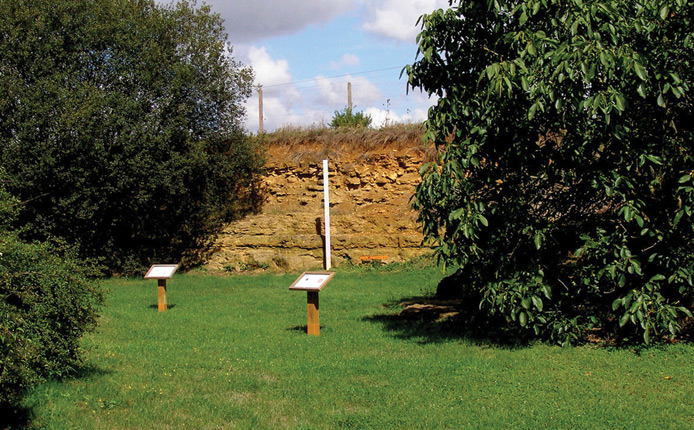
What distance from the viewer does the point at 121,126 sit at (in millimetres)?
17109

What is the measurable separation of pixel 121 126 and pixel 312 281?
9865 mm

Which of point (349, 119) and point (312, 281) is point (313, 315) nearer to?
point (312, 281)

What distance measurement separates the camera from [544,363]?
7.34m

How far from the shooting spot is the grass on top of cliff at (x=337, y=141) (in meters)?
20.2

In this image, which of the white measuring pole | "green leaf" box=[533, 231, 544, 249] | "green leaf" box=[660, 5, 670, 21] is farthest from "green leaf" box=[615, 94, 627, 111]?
the white measuring pole

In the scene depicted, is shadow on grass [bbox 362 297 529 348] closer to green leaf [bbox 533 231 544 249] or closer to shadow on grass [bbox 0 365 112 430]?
green leaf [bbox 533 231 544 249]

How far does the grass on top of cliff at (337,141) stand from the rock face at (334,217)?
0.19m

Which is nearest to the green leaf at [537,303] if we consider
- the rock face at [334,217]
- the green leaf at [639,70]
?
the green leaf at [639,70]

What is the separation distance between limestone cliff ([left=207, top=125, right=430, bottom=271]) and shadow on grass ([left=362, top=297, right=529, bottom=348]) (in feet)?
24.2

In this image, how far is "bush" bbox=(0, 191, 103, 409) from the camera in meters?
4.96

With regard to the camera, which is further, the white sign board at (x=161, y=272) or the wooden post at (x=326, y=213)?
the wooden post at (x=326, y=213)

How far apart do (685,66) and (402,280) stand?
31.5 ft

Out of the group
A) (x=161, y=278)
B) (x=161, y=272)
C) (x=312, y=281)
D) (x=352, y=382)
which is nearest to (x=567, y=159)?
(x=352, y=382)

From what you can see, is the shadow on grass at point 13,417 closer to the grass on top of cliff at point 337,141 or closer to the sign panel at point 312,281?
the sign panel at point 312,281
